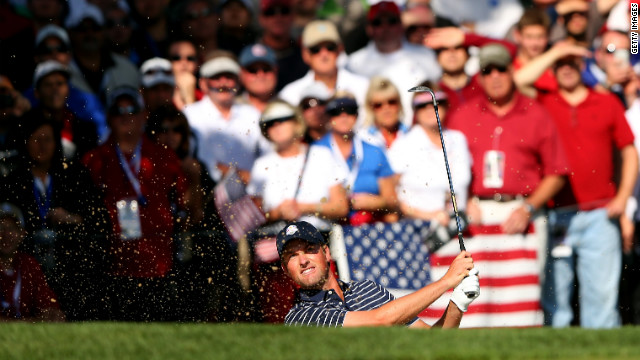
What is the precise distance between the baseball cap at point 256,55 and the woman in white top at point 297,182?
0.49 meters

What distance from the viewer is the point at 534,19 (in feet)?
24.6

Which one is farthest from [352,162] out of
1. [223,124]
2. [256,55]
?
[256,55]

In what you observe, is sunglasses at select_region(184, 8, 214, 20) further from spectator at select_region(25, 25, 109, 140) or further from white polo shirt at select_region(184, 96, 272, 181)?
spectator at select_region(25, 25, 109, 140)

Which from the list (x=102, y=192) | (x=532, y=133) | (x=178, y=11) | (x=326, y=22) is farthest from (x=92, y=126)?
(x=532, y=133)

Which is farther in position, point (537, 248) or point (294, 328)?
point (537, 248)

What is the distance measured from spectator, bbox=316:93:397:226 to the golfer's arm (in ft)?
6.39

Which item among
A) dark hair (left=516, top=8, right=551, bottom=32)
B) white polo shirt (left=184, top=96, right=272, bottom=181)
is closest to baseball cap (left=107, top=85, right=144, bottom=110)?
white polo shirt (left=184, top=96, right=272, bottom=181)

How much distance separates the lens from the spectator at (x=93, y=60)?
7.41m

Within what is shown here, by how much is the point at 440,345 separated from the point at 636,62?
412 cm

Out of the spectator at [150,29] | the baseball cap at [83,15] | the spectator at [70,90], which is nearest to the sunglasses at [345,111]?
the spectator at [150,29]

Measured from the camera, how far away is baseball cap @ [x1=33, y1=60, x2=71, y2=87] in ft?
24.0

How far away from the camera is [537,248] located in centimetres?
709

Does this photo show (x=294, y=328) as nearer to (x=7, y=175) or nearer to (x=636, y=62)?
(x=7, y=175)

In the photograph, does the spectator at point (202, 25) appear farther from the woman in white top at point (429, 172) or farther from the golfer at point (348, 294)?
the golfer at point (348, 294)
